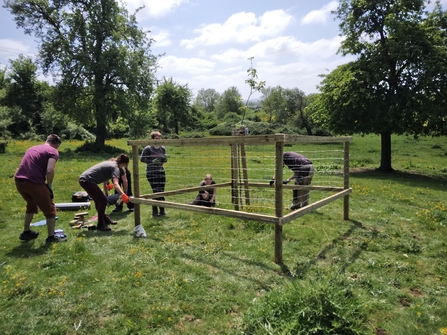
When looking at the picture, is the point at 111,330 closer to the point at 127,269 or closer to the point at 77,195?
the point at 127,269

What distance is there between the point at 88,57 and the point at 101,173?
22.3 metres

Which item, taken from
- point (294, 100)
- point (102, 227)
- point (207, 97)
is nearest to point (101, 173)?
point (102, 227)

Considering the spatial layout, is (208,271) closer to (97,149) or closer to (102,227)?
(102,227)

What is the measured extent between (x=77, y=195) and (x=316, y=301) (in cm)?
834

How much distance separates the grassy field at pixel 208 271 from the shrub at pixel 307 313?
11 cm

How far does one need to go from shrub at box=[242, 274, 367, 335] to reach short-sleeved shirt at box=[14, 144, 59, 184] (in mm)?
4603

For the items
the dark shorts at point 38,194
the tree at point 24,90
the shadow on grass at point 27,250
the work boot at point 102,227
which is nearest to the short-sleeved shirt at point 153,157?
the work boot at point 102,227

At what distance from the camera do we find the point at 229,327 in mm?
3621

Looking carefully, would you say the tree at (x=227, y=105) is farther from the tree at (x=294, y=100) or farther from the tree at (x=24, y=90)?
the tree at (x=24, y=90)

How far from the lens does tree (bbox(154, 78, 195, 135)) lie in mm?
44469

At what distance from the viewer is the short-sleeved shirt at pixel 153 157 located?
8180 mm

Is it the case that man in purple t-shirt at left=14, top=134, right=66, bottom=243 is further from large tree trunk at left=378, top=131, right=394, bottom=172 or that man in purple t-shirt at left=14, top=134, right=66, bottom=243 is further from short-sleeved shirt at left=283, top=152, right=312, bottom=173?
large tree trunk at left=378, top=131, right=394, bottom=172

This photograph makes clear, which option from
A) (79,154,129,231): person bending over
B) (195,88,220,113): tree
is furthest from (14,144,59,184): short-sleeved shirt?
(195,88,220,113): tree

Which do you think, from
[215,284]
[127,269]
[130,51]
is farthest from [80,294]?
[130,51]
